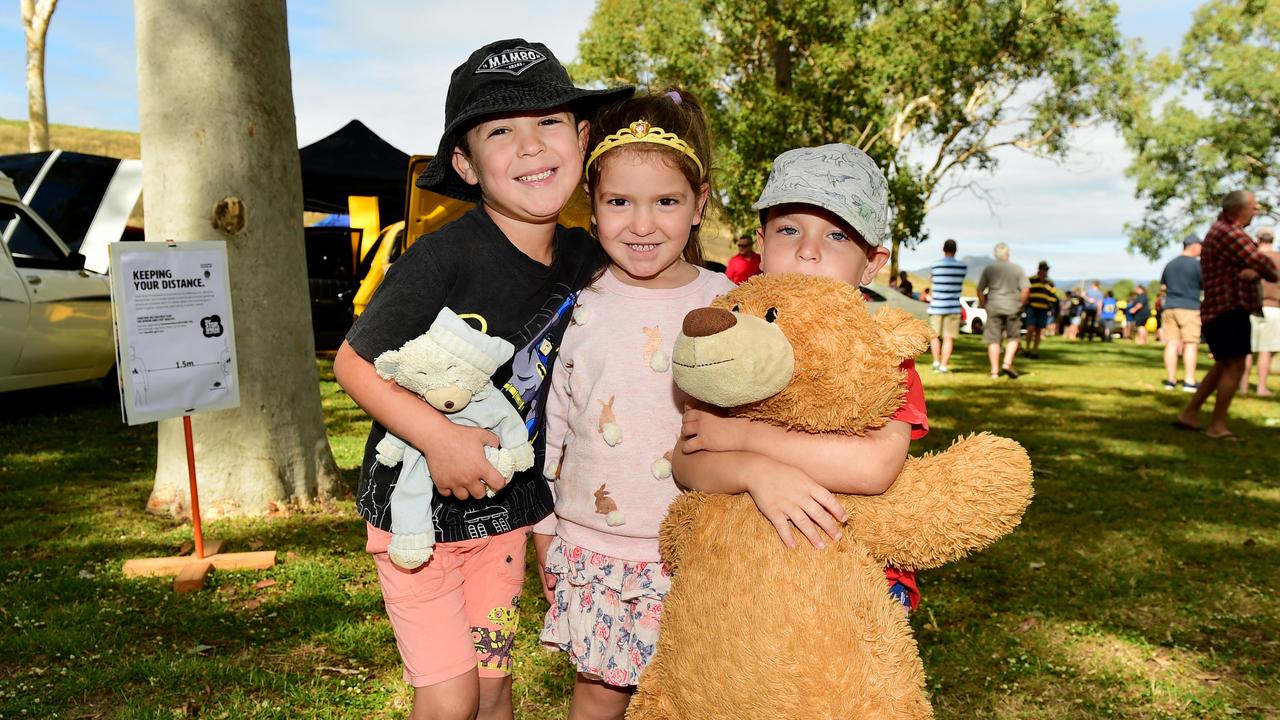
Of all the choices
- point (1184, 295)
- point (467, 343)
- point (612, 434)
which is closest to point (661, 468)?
point (612, 434)

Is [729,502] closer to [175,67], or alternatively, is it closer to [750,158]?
[175,67]

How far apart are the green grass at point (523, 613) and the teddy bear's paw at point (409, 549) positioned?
52.9 inches

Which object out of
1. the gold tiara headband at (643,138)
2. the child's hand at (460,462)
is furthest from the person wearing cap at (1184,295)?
the child's hand at (460,462)

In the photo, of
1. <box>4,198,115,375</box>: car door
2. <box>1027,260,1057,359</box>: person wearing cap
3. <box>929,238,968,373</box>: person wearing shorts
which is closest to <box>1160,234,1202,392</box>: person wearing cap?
<box>929,238,968,373</box>: person wearing shorts

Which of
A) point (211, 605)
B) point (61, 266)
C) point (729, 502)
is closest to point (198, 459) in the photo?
point (211, 605)

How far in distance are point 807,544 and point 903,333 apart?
0.44m

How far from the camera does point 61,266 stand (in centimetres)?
805

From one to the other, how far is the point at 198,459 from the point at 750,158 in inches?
550

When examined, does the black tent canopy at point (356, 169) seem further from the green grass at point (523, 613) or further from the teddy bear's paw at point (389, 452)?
the teddy bear's paw at point (389, 452)

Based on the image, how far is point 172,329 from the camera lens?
4172mm

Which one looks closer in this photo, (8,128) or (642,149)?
(642,149)

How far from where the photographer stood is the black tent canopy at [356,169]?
12961mm

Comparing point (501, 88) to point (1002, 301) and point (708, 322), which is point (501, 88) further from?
point (1002, 301)

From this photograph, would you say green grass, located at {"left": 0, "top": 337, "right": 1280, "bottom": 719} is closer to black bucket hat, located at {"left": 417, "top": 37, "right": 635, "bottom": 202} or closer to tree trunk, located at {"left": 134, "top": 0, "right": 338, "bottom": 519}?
tree trunk, located at {"left": 134, "top": 0, "right": 338, "bottom": 519}
